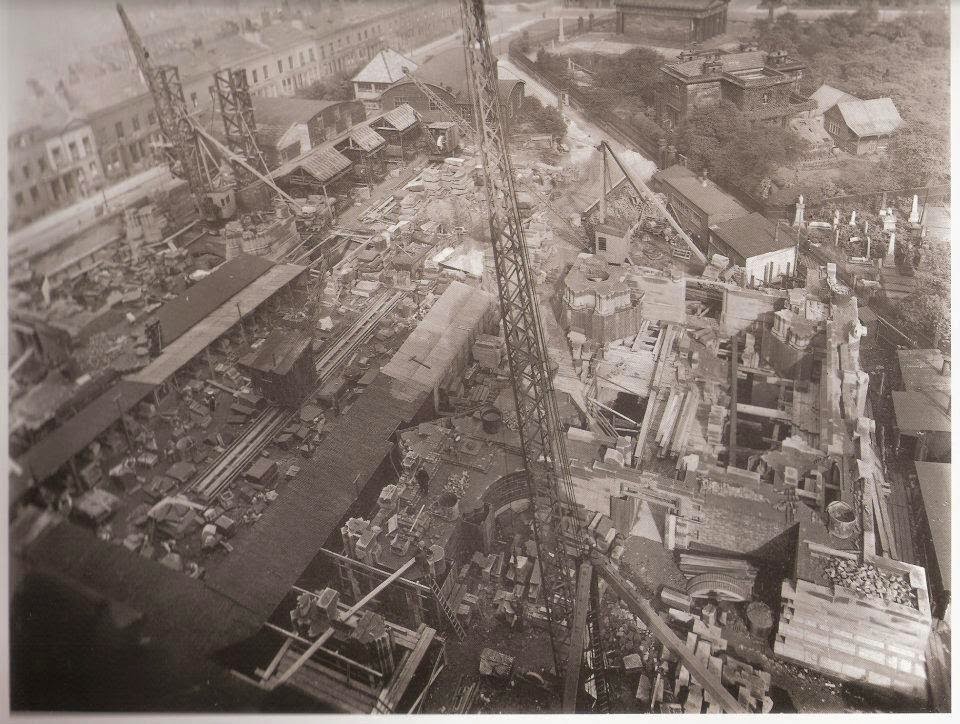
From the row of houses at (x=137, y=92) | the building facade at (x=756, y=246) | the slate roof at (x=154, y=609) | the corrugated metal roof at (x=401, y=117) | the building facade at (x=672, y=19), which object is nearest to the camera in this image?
the slate roof at (x=154, y=609)

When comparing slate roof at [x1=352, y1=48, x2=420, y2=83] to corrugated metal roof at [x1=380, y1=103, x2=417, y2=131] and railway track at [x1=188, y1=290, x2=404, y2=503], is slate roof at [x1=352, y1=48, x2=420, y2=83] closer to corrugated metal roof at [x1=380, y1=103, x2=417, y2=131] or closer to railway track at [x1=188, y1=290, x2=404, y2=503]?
corrugated metal roof at [x1=380, y1=103, x2=417, y2=131]

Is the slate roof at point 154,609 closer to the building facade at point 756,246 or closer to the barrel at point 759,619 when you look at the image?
the barrel at point 759,619

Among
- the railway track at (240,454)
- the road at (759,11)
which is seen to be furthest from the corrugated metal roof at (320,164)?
the road at (759,11)

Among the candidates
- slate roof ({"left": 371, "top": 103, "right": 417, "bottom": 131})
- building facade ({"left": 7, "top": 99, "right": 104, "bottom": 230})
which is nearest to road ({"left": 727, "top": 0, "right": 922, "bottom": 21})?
slate roof ({"left": 371, "top": 103, "right": 417, "bottom": 131})

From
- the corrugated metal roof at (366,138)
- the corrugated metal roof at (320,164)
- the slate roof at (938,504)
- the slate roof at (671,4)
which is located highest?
the slate roof at (671,4)

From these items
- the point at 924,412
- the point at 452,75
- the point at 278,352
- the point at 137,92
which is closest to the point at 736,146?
the point at 452,75

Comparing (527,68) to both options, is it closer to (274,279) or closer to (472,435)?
(274,279)
